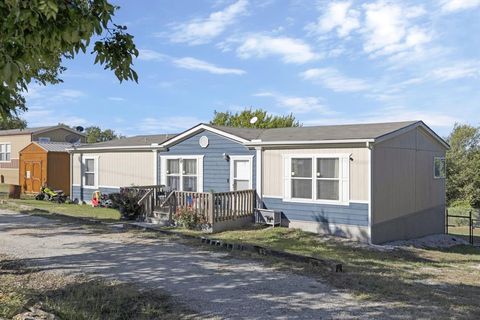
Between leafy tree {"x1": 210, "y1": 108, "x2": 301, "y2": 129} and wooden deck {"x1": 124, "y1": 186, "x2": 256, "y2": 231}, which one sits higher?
leafy tree {"x1": 210, "y1": 108, "x2": 301, "y2": 129}

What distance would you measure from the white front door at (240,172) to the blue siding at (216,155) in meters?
0.17

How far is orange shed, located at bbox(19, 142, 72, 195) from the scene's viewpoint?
83.8 ft

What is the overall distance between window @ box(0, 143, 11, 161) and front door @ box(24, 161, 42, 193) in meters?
7.55

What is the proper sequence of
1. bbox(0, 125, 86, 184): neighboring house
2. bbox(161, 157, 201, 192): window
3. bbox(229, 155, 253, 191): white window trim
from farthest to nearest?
bbox(0, 125, 86, 184): neighboring house < bbox(161, 157, 201, 192): window < bbox(229, 155, 253, 191): white window trim

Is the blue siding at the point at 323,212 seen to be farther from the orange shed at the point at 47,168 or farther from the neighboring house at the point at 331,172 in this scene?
the orange shed at the point at 47,168

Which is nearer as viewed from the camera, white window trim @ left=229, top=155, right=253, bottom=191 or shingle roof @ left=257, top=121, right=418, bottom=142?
shingle roof @ left=257, top=121, right=418, bottom=142

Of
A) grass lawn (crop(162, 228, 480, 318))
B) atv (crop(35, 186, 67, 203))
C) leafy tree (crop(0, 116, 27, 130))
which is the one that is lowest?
grass lawn (crop(162, 228, 480, 318))

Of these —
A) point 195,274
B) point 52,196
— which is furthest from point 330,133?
point 52,196

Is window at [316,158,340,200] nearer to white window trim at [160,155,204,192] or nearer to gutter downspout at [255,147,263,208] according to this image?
gutter downspout at [255,147,263,208]

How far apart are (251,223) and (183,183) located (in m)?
3.70

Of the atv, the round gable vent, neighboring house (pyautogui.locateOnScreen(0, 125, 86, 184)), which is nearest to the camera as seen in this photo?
the round gable vent

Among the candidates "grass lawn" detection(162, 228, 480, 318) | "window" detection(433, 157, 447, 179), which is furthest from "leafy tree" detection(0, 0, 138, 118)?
"window" detection(433, 157, 447, 179)

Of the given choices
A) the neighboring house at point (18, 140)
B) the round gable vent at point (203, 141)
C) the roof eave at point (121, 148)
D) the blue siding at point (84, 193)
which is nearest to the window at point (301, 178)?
the round gable vent at point (203, 141)

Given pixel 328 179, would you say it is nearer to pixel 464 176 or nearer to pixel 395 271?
pixel 395 271
